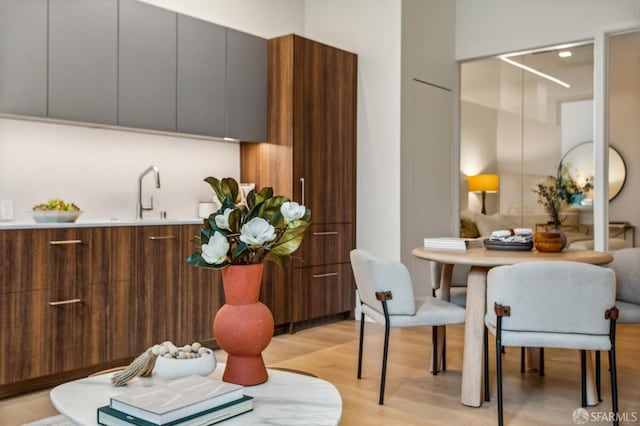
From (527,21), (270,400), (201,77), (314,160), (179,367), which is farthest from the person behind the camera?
(527,21)

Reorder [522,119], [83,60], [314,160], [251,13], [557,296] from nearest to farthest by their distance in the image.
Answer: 1. [557,296]
2. [83,60]
3. [314,160]
4. [251,13]
5. [522,119]

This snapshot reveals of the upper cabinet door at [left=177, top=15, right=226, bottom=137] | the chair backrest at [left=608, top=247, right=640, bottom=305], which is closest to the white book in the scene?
the chair backrest at [left=608, top=247, right=640, bottom=305]

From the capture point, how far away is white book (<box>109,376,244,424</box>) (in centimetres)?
131

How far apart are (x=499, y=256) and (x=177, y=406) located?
192 cm

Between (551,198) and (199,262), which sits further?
(551,198)

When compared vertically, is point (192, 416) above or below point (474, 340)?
above

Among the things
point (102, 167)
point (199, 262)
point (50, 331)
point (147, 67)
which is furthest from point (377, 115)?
point (199, 262)

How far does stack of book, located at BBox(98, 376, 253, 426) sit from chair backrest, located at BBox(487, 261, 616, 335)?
1393mm

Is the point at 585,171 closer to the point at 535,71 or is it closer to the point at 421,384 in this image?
the point at 535,71

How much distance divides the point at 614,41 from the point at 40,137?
429 cm

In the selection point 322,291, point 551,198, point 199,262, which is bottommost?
point 322,291

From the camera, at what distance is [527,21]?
16.5 feet

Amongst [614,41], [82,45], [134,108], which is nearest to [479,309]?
[134,108]

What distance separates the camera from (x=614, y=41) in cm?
464
